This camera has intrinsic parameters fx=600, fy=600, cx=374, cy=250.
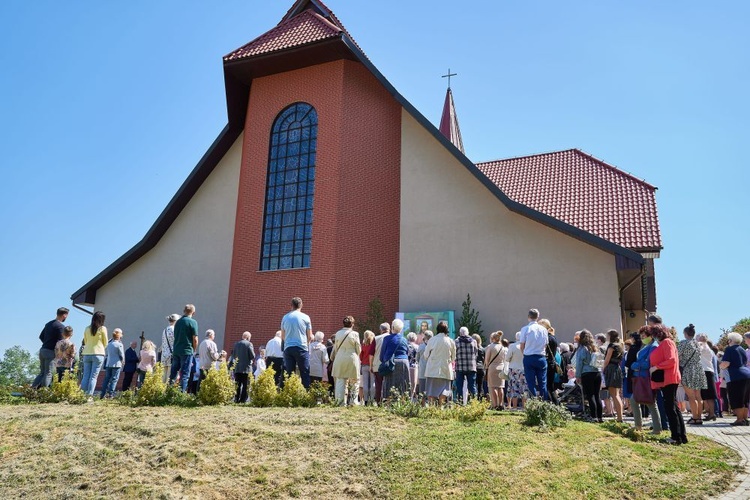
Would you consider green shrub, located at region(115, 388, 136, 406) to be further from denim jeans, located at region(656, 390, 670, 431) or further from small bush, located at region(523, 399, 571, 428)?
denim jeans, located at region(656, 390, 670, 431)

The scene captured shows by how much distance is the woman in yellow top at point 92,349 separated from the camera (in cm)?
1027

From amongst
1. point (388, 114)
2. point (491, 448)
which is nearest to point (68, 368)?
point (491, 448)

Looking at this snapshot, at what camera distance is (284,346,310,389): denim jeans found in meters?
9.90

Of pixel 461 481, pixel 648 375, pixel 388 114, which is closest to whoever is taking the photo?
pixel 461 481

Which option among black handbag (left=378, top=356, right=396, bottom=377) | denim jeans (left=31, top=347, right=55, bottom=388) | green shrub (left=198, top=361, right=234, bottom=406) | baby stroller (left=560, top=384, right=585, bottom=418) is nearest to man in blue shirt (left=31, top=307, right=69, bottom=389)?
denim jeans (left=31, top=347, right=55, bottom=388)

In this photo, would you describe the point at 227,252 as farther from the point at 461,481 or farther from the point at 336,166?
the point at 461,481

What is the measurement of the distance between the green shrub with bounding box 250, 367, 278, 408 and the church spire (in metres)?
24.9

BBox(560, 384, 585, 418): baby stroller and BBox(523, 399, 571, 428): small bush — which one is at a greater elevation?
BBox(560, 384, 585, 418): baby stroller

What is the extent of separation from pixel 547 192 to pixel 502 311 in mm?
5002

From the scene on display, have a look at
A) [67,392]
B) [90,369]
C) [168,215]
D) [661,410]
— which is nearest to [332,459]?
[661,410]

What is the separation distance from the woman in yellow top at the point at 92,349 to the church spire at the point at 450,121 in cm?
2461

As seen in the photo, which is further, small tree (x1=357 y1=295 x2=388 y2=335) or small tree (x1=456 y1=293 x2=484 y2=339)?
small tree (x1=357 y1=295 x2=388 y2=335)

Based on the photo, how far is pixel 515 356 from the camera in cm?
1117

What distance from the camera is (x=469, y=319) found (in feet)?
53.6
